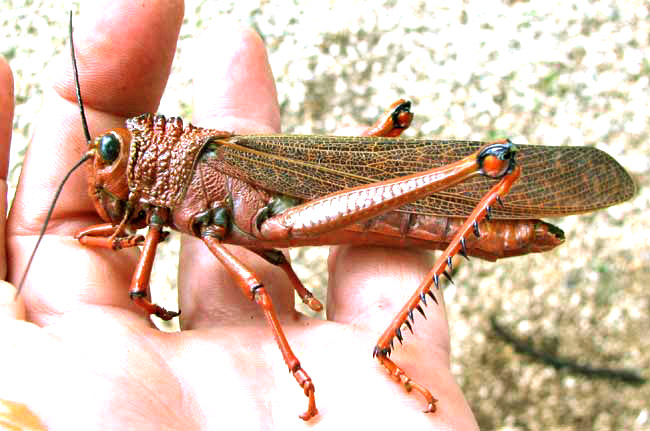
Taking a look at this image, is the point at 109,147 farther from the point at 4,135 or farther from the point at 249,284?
the point at 249,284

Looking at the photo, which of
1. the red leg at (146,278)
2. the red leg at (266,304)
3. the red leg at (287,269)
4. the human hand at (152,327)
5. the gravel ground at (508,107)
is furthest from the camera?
the gravel ground at (508,107)

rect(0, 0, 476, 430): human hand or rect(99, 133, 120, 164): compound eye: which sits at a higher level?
rect(99, 133, 120, 164): compound eye

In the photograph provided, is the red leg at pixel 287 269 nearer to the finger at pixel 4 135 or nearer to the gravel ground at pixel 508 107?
the finger at pixel 4 135

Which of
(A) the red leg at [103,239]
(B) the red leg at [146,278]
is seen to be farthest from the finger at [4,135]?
(B) the red leg at [146,278]

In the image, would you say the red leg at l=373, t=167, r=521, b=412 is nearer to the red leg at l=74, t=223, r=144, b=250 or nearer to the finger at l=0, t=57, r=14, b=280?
the red leg at l=74, t=223, r=144, b=250

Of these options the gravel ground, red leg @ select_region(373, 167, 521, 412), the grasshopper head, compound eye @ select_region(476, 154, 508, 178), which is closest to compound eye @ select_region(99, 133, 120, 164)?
the grasshopper head

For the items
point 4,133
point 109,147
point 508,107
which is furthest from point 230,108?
point 508,107
